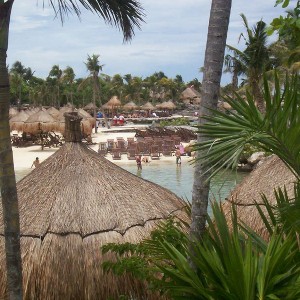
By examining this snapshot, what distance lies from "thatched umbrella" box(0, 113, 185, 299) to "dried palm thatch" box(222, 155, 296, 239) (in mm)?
792

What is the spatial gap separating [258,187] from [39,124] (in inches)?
1009

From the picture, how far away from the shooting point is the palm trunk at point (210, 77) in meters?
3.37

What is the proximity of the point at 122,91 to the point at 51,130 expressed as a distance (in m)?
48.7

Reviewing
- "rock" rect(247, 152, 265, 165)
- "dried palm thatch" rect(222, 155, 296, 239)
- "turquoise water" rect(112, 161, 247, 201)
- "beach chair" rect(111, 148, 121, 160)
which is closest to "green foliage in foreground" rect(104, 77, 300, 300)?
"dried palm thatch" rect(222, 155, 296, 239)

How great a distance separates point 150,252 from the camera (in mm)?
3775

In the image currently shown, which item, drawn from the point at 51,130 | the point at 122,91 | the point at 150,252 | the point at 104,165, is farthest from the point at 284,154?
the point at 122,91

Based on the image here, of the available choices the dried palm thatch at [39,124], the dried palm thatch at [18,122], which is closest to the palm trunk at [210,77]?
the dried palm thatch at [39,124]

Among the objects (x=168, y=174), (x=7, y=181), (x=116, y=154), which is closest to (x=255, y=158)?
(x=168, y=174)

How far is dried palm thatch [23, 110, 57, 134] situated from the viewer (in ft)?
102

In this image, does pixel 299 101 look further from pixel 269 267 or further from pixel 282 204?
pixel 269 267

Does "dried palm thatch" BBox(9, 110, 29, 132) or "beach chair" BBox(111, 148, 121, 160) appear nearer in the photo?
"beach chair" BBox(111, 148, 121, 160)

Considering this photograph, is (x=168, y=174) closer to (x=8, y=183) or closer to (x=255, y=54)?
(x=255, y=54)

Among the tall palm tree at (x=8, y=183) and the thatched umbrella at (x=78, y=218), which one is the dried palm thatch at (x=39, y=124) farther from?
the tall palm tree at (x=8, y=183)

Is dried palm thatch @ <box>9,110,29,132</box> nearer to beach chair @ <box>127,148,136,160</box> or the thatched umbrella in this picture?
beach chair @ <box>127,148,136,160</box>
